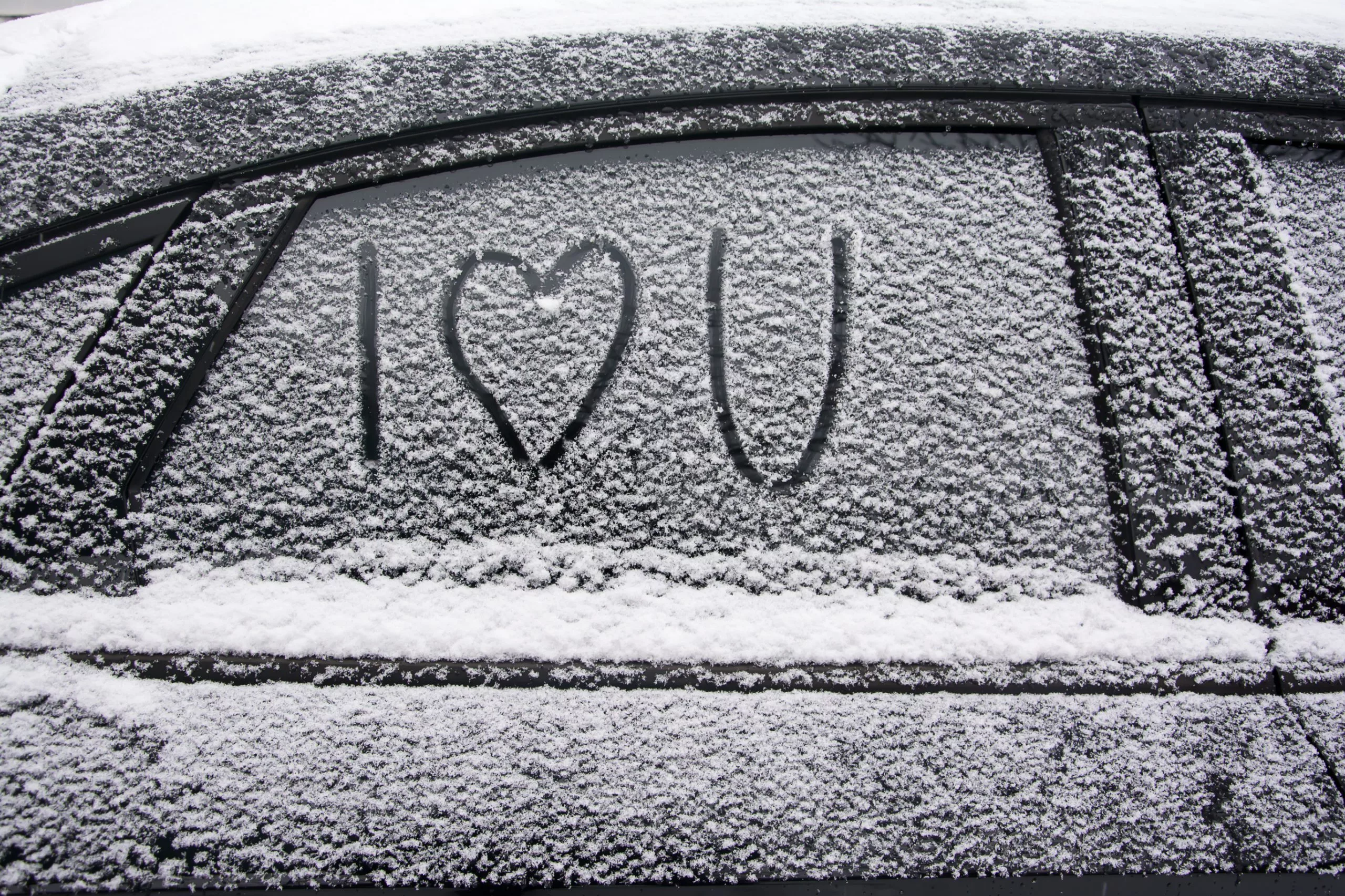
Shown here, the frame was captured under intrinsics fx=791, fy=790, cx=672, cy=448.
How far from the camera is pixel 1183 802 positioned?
978 mm

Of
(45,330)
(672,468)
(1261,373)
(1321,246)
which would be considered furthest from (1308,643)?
(45,330)

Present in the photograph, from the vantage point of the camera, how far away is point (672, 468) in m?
1.07

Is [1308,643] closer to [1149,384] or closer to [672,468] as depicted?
[1149,384]

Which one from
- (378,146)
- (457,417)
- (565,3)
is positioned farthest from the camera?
(565,3)

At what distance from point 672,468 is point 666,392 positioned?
0.10 meters

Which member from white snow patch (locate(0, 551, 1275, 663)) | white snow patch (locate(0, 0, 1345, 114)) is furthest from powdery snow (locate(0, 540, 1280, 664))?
white snow patch (locate(0, 0, 1345, 114))

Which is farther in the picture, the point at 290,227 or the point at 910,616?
the point at 290,227

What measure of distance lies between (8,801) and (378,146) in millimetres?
994

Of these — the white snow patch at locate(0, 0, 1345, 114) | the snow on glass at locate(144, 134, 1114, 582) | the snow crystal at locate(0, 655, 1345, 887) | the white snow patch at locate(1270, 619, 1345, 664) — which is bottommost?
the snow crystal at locate(0, 655, 1345, 887)

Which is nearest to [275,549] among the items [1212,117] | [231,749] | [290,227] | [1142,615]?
[231,749]

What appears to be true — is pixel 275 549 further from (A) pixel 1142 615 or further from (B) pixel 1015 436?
(A) pixel 1142 615

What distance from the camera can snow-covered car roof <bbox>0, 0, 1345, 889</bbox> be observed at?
3.19 feet

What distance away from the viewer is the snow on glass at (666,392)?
107cm

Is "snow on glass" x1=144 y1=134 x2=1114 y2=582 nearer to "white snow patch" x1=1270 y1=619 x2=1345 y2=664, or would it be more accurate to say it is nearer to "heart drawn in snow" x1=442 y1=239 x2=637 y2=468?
"heart drawn in snow" x1=442 y1=239 x2=637 y2=468
